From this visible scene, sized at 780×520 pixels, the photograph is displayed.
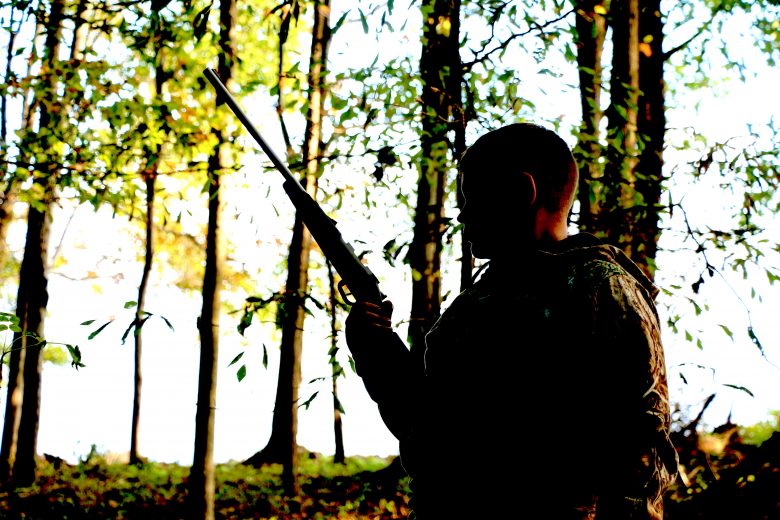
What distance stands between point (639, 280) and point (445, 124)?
3.28 m

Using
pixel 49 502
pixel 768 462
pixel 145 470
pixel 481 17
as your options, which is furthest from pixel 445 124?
pixel 145 470

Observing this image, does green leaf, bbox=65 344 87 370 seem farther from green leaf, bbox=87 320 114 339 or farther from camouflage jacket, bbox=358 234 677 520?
camouflage jacket, bbox=358 234 677 520

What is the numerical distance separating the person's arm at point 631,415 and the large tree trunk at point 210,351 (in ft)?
17.1

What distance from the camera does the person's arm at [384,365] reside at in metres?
2.10

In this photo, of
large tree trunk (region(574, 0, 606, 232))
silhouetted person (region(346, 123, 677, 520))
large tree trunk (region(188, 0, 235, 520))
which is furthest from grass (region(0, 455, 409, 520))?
silhouetted person (region(346, 123, 677, 520))

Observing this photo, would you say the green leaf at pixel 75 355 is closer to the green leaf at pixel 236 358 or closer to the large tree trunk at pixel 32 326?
the green leaf at pixel 236 358

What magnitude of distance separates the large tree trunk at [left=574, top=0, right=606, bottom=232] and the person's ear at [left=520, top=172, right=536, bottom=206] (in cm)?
296

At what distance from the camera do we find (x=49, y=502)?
984 cm

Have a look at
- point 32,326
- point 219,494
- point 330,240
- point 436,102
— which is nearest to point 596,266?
point 330,240

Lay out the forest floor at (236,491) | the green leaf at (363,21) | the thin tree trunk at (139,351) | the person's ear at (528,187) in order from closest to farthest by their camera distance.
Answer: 1. the person's ear at (528,187)
2. the green leaf at (363,21)
3. the forest floor at (236,491)
4. the thin tree trunk at (139,351)

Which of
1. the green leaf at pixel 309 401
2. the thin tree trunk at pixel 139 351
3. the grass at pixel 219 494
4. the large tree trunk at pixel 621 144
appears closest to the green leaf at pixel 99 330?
the green leaf at pixel 309 401

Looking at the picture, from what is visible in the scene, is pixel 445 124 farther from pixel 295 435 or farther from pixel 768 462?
pixel 295 435

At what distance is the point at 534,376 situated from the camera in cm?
173

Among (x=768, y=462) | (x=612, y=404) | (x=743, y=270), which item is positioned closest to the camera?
(x=612, y=404)
